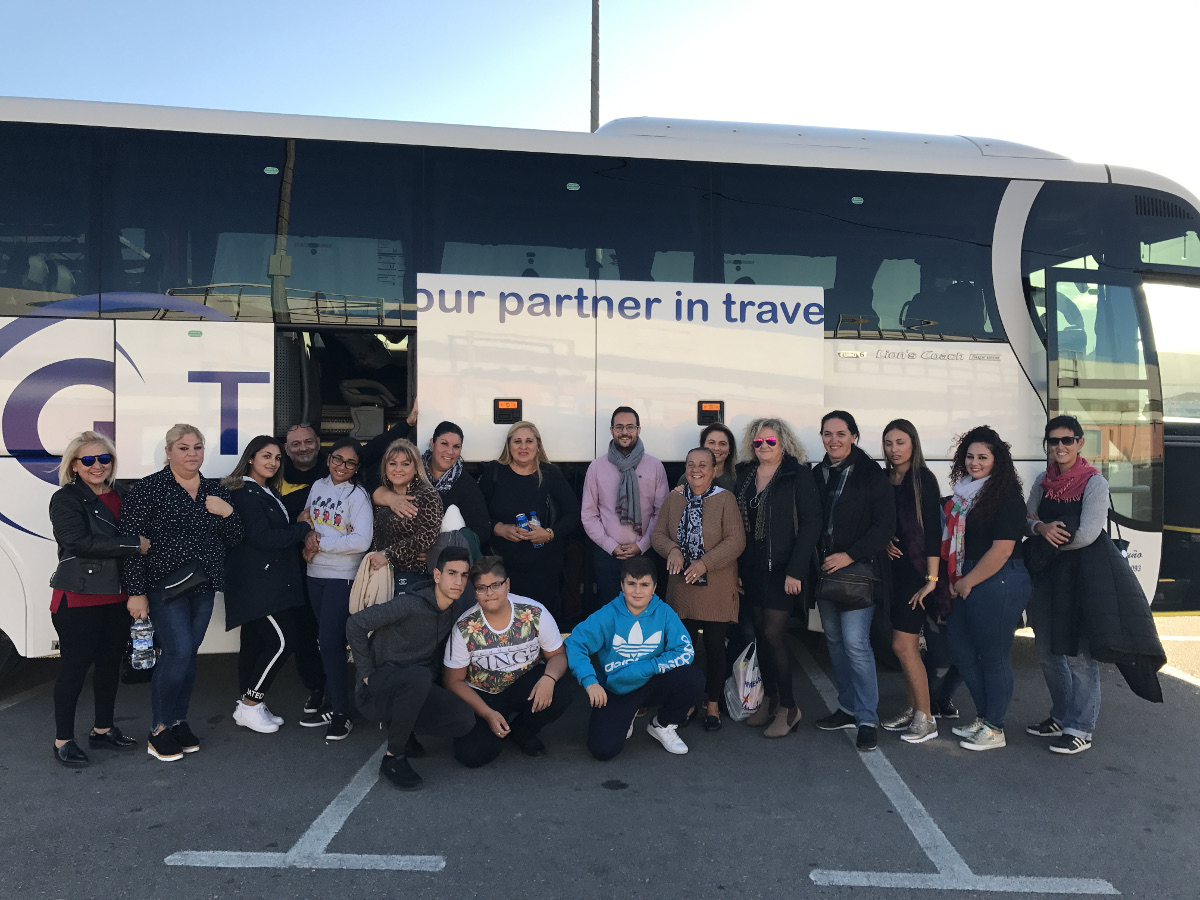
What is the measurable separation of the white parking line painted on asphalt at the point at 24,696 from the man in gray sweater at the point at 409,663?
2.77 m

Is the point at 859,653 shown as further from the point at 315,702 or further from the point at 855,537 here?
the point at 315,702

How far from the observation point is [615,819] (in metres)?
3.63

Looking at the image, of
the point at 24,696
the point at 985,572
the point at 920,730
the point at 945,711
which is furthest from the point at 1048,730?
the point at 24,696

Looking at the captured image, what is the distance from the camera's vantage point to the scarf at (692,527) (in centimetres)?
473

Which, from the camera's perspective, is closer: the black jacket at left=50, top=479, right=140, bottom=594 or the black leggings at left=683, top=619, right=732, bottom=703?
the black jacket at left=50, top=479, right=140, bottom=594

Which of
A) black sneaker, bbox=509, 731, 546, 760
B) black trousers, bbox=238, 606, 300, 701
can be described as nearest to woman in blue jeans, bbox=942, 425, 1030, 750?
black sneaker, bbox=509, 731, 546, 760

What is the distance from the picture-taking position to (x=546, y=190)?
532 cm

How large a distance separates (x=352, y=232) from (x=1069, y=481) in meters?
4.55

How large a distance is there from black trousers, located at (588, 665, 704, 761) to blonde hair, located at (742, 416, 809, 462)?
1400 mm

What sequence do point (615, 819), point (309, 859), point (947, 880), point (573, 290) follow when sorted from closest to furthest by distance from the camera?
point (947, 880)
point (309, 859)
point (615, 819)
point (573, 290)

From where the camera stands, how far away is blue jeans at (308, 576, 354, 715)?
4629mm

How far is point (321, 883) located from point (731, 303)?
4.04 m

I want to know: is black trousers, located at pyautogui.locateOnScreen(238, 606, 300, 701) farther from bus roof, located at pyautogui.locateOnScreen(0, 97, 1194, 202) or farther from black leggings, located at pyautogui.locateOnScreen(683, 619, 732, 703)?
bus roof, located at pyautogui.locateOnScreen(0, 97, 1194, 202)

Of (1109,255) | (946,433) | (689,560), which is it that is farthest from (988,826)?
(1109,255)
